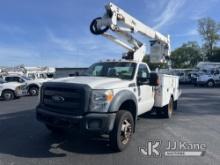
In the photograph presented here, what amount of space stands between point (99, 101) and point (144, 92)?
220 centimetres

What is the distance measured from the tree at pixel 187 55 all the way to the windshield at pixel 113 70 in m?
71.3

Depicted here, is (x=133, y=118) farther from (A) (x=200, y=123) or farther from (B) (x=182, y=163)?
(A) (x=200, y=123)

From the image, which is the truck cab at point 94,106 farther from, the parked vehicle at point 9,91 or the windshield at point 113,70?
the parked vehicle at point 9,91

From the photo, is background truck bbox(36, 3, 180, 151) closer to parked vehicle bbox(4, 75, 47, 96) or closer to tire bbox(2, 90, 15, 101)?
tire bbox(2, 90, 15, 101)

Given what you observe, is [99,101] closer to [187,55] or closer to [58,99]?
[58,99]

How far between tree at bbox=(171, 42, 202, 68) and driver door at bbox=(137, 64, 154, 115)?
7084 cm

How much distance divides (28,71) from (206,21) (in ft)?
192

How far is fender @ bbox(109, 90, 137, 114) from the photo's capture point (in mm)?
5729

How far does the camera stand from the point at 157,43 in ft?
40.1

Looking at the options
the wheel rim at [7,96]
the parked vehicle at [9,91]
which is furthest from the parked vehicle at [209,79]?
the wheel rim at [7,96]

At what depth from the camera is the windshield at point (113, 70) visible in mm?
7222

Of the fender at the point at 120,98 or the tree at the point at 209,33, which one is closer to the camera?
the fender at the point at 120,98

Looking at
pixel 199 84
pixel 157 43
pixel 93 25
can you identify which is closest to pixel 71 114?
pixel 93 25

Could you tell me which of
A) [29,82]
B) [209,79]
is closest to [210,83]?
[209,79]
